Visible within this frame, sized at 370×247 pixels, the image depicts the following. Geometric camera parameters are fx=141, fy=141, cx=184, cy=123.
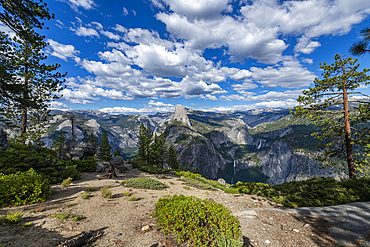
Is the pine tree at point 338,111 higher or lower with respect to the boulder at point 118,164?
higher

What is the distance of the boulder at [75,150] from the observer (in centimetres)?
2531

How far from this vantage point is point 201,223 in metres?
5.76

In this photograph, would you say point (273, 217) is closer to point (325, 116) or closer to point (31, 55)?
point (325, 116)

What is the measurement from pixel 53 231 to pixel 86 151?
25.7 metres

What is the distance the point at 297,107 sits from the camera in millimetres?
15047

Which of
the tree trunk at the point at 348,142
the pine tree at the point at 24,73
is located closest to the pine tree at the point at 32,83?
the pine tree at the point at 24,73

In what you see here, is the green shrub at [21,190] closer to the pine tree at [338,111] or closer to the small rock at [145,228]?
the small rock at [145,228]

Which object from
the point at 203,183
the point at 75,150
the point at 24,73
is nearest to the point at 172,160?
the point at 75,150

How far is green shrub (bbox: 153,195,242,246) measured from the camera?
530cm

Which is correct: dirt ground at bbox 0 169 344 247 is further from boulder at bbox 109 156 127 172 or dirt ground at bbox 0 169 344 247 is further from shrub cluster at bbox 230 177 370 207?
boulder at bbox 109 156 127 172

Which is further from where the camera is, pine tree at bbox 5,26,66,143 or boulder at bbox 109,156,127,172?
boulder at bbox 109,156,127,172

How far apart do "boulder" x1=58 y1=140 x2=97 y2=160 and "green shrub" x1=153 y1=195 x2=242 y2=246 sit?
2695 cm

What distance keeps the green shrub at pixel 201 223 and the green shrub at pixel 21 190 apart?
27.7 ft

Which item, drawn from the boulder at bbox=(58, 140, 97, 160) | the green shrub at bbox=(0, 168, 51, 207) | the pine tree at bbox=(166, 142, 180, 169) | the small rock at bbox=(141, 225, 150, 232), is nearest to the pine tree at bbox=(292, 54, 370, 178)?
the small rock at bbox=(141, 225, 150, 232)
